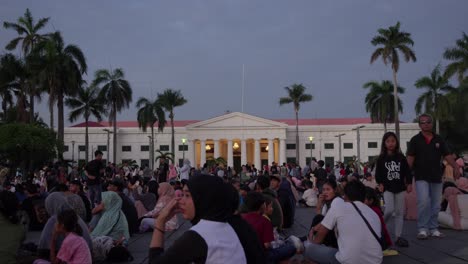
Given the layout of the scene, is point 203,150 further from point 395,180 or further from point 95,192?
point 395,180

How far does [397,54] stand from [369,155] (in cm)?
2942

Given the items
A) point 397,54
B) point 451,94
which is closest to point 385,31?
point 397,54

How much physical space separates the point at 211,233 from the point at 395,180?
202 inches

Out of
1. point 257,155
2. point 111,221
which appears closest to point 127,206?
point 111,221

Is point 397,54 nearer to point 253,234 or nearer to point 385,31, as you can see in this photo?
point 385,31

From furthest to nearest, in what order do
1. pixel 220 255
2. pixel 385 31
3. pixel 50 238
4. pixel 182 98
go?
1. pixel 182 98
2. pixel 385 31
3. pixel 50 238
4. pixel 220 255

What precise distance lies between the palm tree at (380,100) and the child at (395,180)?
129 ft

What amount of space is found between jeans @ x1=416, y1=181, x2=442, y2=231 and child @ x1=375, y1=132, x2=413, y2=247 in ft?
1.29

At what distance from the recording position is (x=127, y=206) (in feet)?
28.9

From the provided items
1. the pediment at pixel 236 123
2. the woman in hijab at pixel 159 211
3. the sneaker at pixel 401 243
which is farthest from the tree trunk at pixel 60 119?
the pediment at pixel 236 123

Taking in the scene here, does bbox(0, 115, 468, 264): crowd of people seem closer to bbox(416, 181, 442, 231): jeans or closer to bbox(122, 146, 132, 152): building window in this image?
bbox(416, 181, 442, 231): jeans

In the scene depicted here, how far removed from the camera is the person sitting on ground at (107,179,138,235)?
8.52 metres

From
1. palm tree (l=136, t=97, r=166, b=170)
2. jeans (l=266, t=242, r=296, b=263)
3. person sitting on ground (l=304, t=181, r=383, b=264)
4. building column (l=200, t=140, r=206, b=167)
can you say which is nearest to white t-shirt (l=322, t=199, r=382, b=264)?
person sitting on ground (l=304, t=181, r=383, b=264)

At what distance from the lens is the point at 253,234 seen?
2545 millimetres
